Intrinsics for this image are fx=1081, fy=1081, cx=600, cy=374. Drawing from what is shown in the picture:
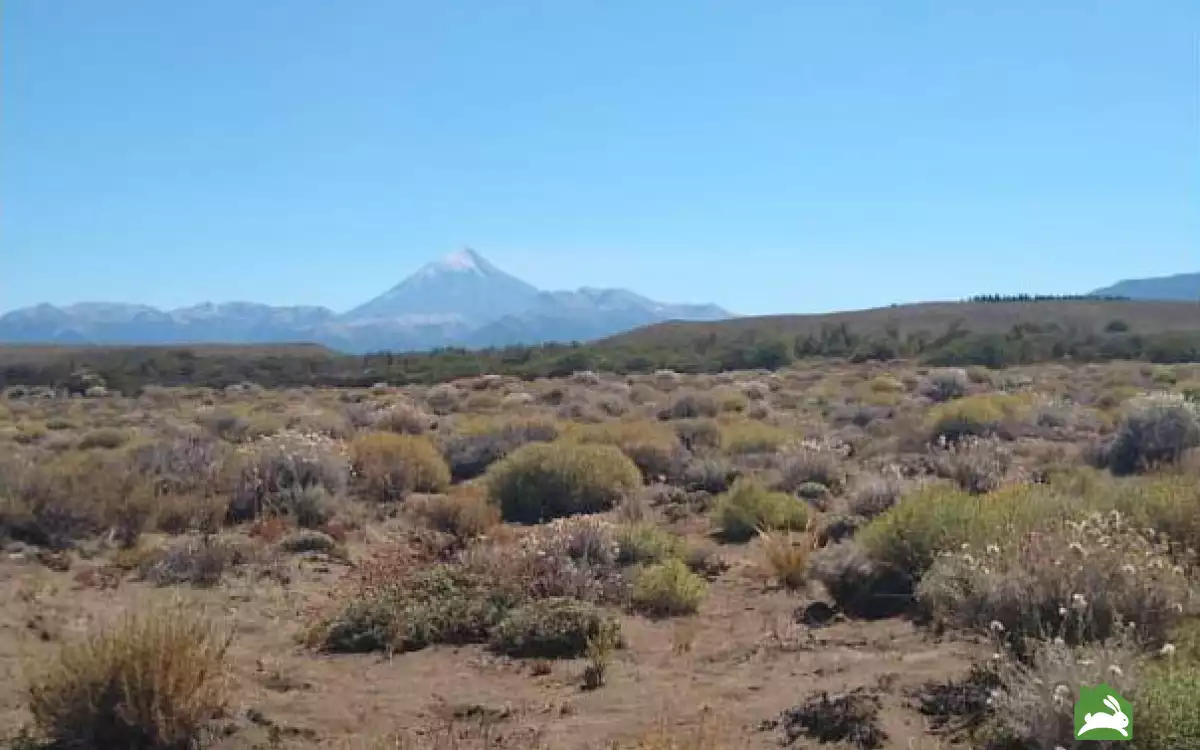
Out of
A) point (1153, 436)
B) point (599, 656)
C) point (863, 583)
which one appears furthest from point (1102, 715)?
point (1153, 436)

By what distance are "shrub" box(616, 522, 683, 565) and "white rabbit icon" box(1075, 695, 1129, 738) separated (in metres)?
5.70

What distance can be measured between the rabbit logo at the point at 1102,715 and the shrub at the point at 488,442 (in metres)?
12.8

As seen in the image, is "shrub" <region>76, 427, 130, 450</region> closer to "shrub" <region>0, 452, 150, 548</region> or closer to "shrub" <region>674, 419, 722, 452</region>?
"shrub" <region>0, 452, 150, 548</region>

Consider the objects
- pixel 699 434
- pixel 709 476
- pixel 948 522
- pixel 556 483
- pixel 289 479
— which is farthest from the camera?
pixel 699 434

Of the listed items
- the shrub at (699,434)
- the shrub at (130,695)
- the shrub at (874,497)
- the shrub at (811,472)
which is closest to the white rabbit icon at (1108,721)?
the shrub at (130,695)

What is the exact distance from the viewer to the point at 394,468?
15.1 meters

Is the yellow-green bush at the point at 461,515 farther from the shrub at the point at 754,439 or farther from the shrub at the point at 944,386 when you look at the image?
the shrub at the point at 944,386

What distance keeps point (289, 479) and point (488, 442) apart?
4713 millimetres

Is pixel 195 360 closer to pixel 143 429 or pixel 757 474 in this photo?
pixel 143 429

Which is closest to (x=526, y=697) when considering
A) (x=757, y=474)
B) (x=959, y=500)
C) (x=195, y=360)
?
(x=959, y=500)

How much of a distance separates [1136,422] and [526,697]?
40.7ft

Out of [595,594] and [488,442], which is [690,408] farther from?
[595,594]

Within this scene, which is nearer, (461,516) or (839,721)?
(839,721)

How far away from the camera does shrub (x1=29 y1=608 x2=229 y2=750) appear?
583 centimetres
